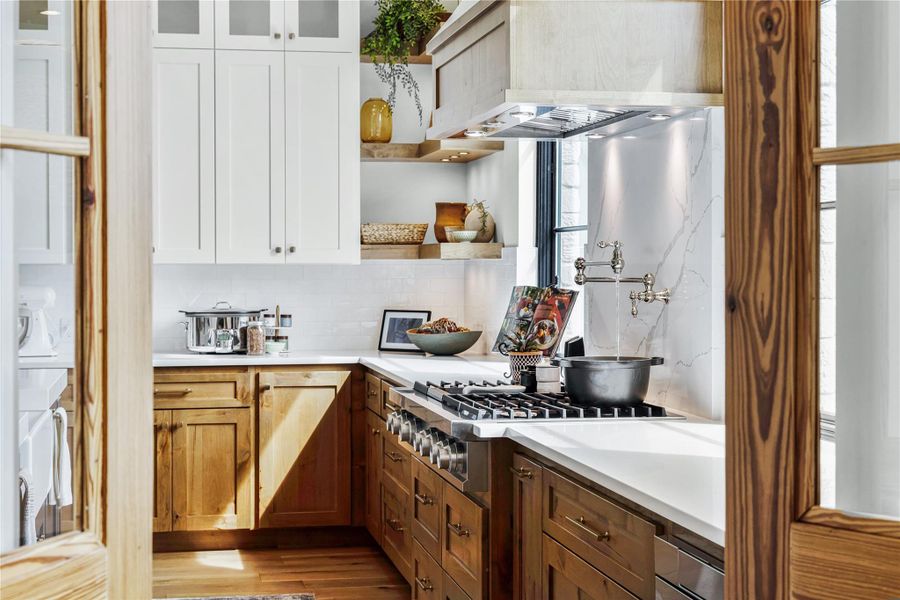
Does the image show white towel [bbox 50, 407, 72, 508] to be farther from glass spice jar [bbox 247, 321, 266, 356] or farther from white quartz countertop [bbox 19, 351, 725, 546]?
glass spice jar [bbox 247, 321, 266, 356]

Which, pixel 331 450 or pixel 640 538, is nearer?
pixel 640 538

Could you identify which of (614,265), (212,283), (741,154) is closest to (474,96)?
(614,265)

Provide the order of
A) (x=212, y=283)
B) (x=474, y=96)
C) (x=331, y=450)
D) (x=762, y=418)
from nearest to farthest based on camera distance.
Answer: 1. (x=762, y=418)
2. (x=474, y=96)
3. (x=331, y=450)
4. (x=212, y=283)

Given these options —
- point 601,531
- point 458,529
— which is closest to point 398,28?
point 458,529

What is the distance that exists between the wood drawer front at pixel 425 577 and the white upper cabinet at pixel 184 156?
2.05 m

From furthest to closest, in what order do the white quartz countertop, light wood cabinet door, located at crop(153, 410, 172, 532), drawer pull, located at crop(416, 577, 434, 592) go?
light wood cabinet door, located at crop(153, 410, 172, 532) < drawer pull, located at crop(416, 577, 434, 592) < the white quartz countertop

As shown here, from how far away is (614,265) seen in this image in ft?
11.1

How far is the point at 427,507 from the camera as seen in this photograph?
11.9ft

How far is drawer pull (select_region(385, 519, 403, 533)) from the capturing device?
4234 mm

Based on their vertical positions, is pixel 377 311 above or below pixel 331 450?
above

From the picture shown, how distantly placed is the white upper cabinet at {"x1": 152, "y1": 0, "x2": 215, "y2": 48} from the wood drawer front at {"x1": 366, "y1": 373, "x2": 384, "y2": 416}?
182cm

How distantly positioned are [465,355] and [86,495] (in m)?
3.87

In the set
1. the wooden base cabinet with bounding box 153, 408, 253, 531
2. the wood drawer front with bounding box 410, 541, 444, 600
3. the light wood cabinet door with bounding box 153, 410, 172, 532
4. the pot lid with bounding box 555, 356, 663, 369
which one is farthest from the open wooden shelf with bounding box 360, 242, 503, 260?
the pot lid with bounding box 555, 356, 663, 369

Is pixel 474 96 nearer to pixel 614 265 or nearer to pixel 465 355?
pixel 614 265
